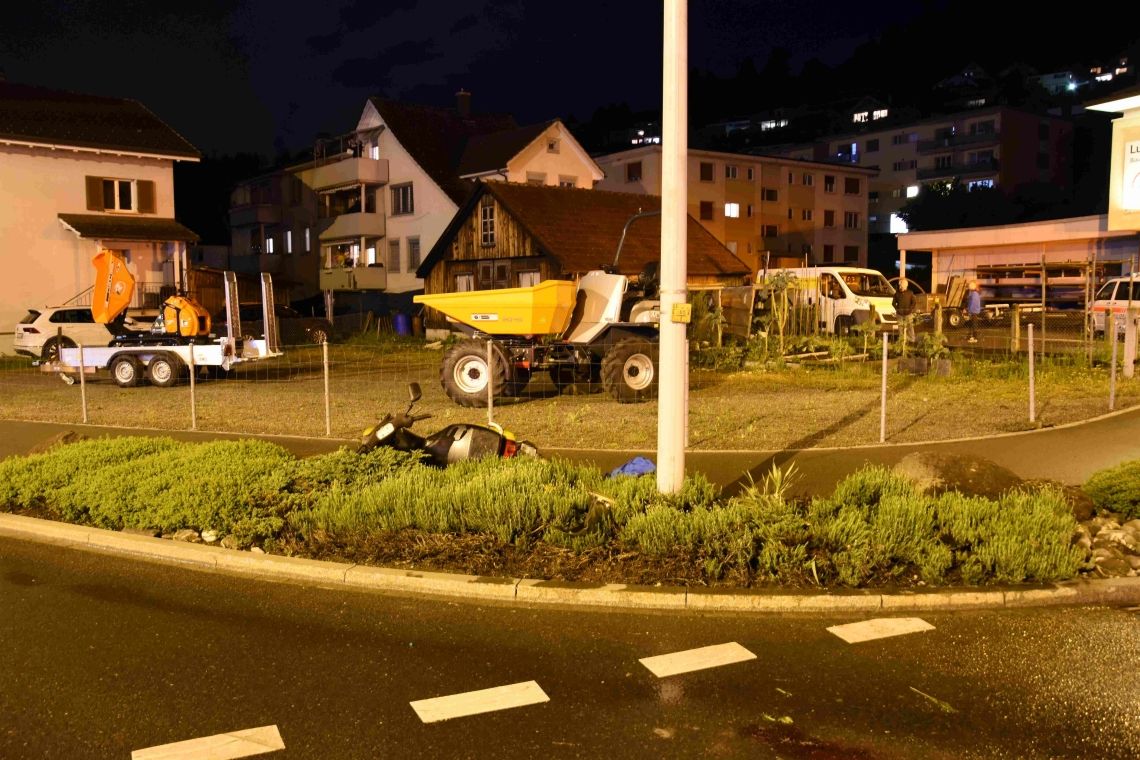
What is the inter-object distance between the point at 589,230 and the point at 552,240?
199cm

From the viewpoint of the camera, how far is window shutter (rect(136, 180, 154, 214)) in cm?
3662

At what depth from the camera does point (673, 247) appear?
7824 millimetres

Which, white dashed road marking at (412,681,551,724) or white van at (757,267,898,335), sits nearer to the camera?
white dashed road marking at (412,681,551,724)

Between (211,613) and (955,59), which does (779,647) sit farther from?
(955,59)

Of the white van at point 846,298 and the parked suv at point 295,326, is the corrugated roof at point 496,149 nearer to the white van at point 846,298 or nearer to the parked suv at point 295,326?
the parked suv at point 295,326

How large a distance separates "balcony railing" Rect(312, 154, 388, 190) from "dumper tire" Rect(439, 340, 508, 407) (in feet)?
112

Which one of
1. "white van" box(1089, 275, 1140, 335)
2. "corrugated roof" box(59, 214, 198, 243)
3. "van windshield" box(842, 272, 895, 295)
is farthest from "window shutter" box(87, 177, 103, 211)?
"white van" box(1089, 275, 1140, 335)

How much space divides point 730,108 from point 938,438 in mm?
111662

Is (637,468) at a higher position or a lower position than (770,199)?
lower

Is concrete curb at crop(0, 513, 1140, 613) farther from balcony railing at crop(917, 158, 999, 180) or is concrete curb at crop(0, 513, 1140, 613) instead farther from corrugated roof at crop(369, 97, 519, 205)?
balcony railing at crop(917, 158, 999, 180)

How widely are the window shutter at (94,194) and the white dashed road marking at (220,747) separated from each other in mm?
34681

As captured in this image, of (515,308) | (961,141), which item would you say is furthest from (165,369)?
(961,141)

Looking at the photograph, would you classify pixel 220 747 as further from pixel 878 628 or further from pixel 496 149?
→ pixel 496 149

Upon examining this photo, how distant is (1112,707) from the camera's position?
4918mm
